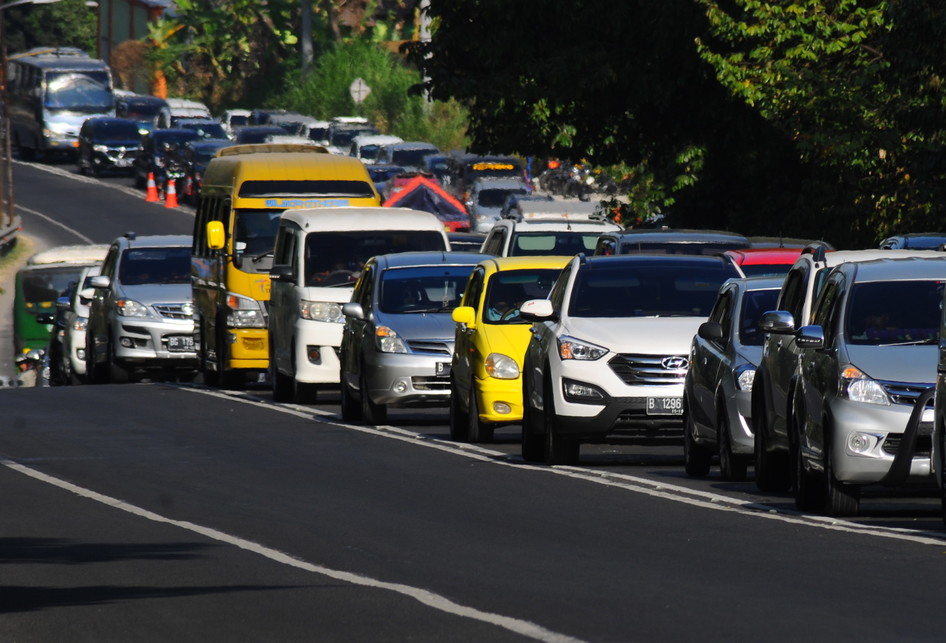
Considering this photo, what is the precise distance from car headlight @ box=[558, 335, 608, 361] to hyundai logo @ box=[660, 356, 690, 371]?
19.4 inches

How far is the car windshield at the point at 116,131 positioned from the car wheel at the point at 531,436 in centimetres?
6522

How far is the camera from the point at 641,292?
19.4 metres

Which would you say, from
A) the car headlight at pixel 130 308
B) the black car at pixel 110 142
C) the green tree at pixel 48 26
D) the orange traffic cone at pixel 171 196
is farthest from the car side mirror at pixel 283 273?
the green tree at pixel 48 26

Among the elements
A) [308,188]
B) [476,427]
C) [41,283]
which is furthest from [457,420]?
[41,283]

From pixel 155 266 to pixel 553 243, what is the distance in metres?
7.61

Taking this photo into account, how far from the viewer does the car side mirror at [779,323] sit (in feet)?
47.5

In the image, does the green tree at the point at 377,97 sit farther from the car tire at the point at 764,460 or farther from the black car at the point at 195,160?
the car tire at the point at 764,460

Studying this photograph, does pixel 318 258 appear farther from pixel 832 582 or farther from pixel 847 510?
pixel 832 582

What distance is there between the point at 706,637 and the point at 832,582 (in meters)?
1.81

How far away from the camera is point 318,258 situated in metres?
27.4

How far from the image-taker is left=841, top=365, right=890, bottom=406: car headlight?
44.5 ft

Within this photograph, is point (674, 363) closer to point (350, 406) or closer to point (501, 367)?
point (501, 367)

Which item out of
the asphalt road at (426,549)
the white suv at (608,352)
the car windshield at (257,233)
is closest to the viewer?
the asphalt road at (426,549)

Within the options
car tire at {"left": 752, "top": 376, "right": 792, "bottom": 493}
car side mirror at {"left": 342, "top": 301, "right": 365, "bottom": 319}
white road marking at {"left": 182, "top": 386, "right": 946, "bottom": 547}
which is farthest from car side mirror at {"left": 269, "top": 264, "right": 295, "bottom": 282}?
car tire at {"left": 752, "top": 376, "right": 792, "bottom": 493}
